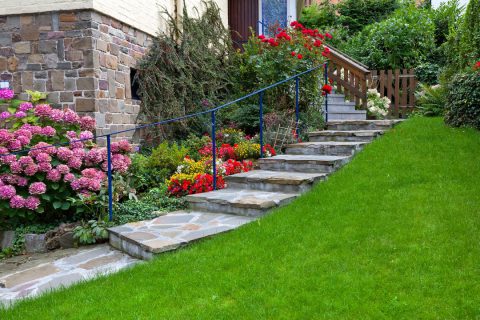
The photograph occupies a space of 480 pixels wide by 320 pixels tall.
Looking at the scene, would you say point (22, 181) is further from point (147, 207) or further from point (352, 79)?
point (352, 79)

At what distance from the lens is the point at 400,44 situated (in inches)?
439

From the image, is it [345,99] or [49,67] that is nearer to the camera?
[49,67]

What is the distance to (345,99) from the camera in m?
9.41

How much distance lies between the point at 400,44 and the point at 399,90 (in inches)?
72.8

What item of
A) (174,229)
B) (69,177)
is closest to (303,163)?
(174,229)

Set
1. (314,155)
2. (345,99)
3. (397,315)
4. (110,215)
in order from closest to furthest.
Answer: (397,315)
(110,215)
(314,155)
(345,99)

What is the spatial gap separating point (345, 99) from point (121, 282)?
715 centimetres

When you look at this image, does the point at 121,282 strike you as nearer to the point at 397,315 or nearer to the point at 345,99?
the point at 397,315

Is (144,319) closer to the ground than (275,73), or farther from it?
closer to the ground

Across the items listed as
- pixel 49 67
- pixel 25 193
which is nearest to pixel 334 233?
pixel 25 193

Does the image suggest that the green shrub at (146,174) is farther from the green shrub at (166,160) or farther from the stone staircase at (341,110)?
the stone staircase at (341,110)

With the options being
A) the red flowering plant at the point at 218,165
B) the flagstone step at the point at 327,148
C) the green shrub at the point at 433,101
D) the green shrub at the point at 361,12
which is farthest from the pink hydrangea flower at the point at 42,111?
the green shrub at the point at 361,12

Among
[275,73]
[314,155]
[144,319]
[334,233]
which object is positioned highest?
[275,73]

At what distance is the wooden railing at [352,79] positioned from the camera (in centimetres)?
900
